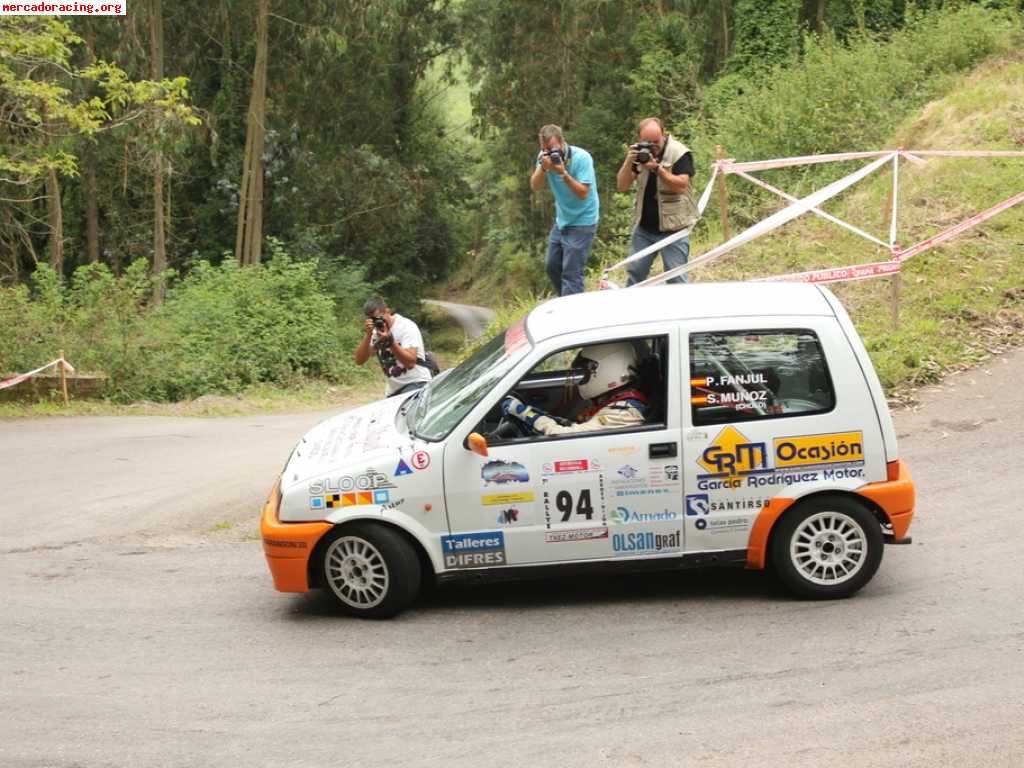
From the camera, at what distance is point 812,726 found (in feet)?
18.0

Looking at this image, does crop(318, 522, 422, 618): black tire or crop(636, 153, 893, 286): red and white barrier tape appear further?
crop(636, 153, 893, 286): red and white barrier tape

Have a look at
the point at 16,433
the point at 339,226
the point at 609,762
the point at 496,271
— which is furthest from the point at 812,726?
the point at 496,271

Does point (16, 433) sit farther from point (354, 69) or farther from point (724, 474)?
point (354, 69)

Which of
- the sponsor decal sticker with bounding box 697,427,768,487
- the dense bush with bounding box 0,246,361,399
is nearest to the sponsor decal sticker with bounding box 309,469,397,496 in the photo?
the sponsor decal sticker with bounding box 697,427,768,487

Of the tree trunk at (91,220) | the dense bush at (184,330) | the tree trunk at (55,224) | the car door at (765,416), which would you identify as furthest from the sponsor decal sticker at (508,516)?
the tree trunk at (91,220)

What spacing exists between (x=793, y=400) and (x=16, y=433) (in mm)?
10907

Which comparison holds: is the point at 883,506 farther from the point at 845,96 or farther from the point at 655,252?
the point at 845,96

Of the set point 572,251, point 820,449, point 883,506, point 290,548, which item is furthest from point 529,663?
point 572,251

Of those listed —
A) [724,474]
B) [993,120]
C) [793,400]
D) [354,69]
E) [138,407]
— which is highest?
[354,69]

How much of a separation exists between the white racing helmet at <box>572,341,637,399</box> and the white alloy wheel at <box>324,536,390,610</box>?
1629 mm

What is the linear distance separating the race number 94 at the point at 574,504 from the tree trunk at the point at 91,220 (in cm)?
3484

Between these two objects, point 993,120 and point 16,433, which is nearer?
point 16,433

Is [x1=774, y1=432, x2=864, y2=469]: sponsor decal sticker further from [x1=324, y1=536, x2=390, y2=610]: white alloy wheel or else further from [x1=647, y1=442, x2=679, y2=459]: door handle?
[x1=324, y1=536, x2=390, y2=610]: white alloy wheel

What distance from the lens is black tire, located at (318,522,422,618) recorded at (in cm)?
699
